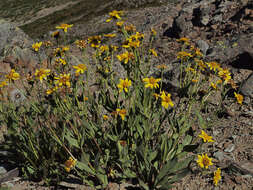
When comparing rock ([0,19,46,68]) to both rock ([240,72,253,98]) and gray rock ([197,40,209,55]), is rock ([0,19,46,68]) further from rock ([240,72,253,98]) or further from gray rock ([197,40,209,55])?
rock ([240,72,253,98])

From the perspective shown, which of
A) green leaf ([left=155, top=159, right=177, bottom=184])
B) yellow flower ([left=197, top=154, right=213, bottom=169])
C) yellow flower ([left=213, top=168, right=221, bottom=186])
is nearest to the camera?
green leaf ([left=155, top=159, right=177, bottom=184])

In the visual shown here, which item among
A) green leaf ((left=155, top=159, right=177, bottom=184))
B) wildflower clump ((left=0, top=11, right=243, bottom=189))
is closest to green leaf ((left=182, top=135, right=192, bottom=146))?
wildflower clump ((left=0, top=11, right=243, bottom=189))

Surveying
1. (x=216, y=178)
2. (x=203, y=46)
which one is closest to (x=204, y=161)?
(x=216, y=178)

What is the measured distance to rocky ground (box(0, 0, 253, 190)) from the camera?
2.57m

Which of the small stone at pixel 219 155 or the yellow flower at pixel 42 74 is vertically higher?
the yellow flower at pixel 42 74

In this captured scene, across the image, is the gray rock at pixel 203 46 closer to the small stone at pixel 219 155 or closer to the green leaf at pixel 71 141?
the small stone at pixel 219 155

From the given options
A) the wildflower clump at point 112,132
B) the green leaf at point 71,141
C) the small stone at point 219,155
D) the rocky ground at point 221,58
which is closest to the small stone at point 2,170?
the rocky ground at point 221,58

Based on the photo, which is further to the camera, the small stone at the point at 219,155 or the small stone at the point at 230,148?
the small stone at the point at 230,148

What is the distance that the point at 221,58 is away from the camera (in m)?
4.49

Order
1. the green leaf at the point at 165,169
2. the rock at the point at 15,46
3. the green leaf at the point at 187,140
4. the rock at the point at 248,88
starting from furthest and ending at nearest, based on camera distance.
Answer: the rock at the point at 15,46, the rock at the point at 248,88, the green leaf at the point at 187,140, the green leaf at the point at 165,169

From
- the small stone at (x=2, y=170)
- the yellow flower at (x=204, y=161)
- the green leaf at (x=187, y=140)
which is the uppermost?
the yellow flower at (x=204, y=161)

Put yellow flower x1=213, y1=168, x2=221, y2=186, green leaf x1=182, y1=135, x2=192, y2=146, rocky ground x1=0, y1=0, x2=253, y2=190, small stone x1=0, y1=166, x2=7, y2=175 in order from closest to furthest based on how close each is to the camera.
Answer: yellow flower x1=213, y1=168, x2=221, y2=186, rocky ground x1=0, y1=0, x2=253, y2=190, green leaf x1=182, y1=135, x2=192, y2=146, small stone x1=0, y1=166, x2=7, y2=175

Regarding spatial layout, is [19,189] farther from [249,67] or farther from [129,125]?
[249,67]

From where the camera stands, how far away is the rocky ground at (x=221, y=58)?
2.57 m
